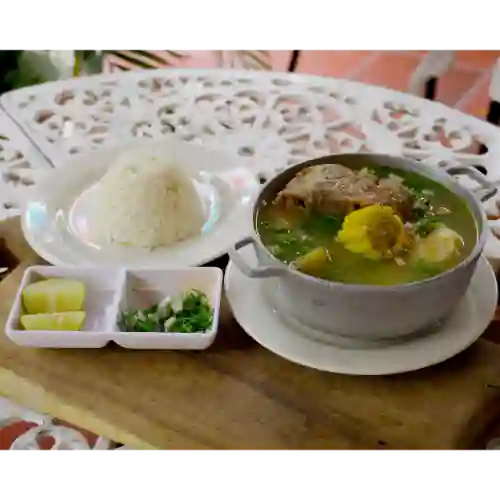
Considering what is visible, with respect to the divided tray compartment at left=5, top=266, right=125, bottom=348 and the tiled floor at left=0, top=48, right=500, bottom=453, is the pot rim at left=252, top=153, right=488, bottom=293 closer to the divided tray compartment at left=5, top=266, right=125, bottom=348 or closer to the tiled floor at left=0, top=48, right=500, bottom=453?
the divided tray compartment at left=5, top=266, right=125, bottom=348

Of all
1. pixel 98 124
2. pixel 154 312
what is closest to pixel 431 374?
pixel 154 312

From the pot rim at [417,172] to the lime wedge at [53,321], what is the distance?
153mm

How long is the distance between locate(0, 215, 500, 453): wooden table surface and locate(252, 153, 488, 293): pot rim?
0.08 m

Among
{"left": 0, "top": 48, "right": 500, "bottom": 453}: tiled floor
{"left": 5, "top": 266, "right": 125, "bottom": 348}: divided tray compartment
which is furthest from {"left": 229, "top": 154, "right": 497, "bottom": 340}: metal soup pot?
{"left": 0, "top": 48, "right": 500, "bottom": 453}: tiled floor

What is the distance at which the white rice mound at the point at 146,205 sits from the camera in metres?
0.74

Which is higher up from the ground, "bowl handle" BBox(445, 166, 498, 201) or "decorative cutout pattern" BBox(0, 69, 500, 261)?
"bowl handle" BBox(445, 166, 498, 201)

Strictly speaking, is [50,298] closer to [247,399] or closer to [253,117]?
[247,399]

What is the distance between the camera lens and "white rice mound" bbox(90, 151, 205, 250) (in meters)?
0.74

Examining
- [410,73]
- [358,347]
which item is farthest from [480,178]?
[410,73]

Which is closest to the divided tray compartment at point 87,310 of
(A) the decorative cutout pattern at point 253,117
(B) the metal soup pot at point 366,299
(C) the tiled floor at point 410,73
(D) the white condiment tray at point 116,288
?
(D) the white condiment tray at point 116,288
